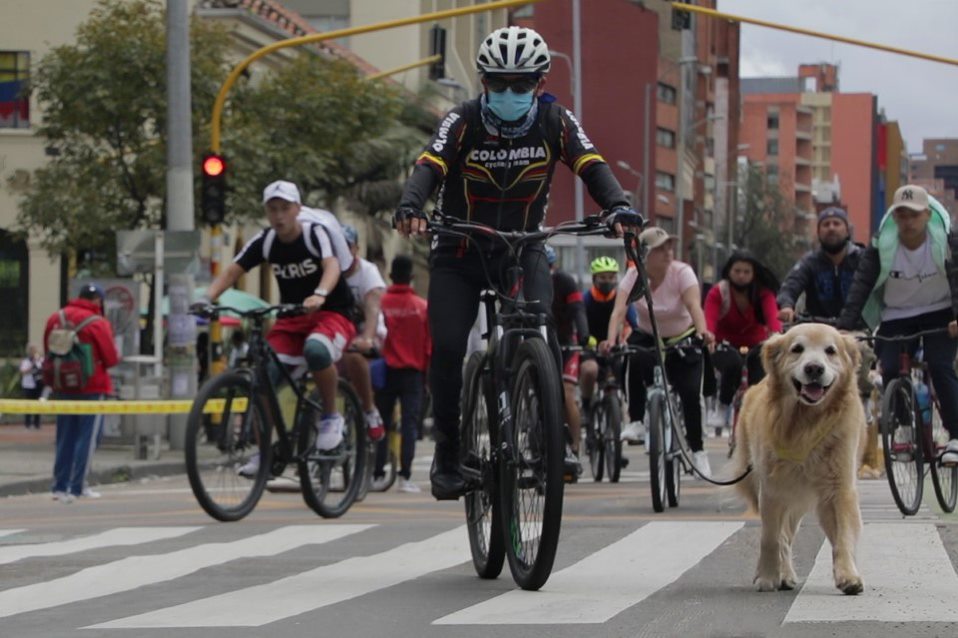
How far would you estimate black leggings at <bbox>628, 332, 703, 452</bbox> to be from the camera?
13984mm

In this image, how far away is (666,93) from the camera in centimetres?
11762

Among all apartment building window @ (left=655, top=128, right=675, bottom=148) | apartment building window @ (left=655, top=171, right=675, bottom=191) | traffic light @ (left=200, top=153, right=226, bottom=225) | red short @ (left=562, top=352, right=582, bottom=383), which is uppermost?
apartment building window @ (left=655, top=128, right=675, bottom=148)

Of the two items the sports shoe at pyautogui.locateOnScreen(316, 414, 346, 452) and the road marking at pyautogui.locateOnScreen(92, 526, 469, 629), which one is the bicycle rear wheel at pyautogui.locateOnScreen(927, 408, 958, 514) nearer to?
the road marking at pyautogui.locateOnScreen(92, 526, 469, 629)

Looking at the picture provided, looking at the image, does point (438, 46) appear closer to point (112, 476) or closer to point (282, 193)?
point (112, 476)

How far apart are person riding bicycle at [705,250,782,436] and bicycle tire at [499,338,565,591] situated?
6.72m

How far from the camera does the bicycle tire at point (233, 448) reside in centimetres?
1198

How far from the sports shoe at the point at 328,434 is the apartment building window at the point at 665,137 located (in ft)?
340

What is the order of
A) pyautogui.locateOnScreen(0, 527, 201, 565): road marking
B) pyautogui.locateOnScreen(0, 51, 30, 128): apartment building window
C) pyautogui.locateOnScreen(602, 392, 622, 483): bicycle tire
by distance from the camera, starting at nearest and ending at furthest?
1. pyautogui.locateOnScreen(0, 527, 201, 565): road marking
2. pyautogui.locateOnScreen(602, 392, 622, 483): bicycle tire
3. pyautogui.locateOnScreen(0, 51, 30, 128): apartment building window

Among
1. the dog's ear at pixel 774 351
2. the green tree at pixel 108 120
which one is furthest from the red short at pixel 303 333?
the green tree at pixel 108 120

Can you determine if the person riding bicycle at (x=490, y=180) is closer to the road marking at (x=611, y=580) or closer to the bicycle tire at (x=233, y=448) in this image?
the road marking at (x=611, y=580)

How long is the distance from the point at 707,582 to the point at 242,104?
23.7 meters

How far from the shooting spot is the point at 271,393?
1222 cm

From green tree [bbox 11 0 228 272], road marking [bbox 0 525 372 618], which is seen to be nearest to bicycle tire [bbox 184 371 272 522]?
road marking [bbox 0 525 372 618]

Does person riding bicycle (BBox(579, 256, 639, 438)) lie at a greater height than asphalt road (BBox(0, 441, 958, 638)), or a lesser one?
greater
